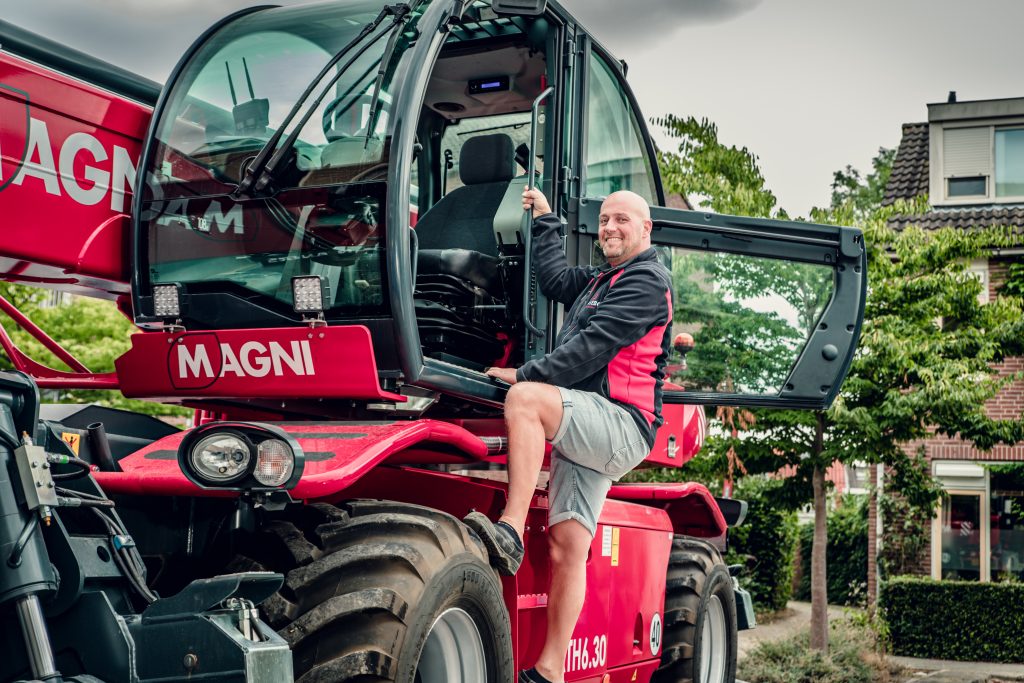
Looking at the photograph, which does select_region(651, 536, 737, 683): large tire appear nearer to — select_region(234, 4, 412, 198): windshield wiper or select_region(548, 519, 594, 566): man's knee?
select_region(548, 519, 594, 566): man's knee

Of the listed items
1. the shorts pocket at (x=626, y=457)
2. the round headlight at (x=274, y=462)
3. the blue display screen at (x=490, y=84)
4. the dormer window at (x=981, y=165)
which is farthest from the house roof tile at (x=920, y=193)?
the round headlight at (x=274, y=462)

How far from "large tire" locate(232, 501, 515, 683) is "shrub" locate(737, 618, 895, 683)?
9.98 meters

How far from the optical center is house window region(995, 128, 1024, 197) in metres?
23.7

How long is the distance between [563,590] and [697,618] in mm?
2419

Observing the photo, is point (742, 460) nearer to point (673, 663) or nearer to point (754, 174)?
point (754, 174)

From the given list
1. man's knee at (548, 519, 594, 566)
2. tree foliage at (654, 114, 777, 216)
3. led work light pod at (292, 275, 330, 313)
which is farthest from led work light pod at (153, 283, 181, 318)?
tree foliage at (654, 114, 777, 216)

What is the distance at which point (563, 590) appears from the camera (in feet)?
16.7

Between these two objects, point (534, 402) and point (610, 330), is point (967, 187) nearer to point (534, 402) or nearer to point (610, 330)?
point (610, 330)

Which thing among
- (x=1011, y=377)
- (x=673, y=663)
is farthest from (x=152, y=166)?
(x=1011, y=377)

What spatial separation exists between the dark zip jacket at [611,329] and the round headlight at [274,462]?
154 cm

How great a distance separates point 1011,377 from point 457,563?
13612mm

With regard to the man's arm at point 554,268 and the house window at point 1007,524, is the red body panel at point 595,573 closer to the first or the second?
the man's arm at point 554,268

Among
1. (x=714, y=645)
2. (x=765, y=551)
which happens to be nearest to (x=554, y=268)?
(x=714, y=645)

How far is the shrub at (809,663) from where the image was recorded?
45.0 ft
